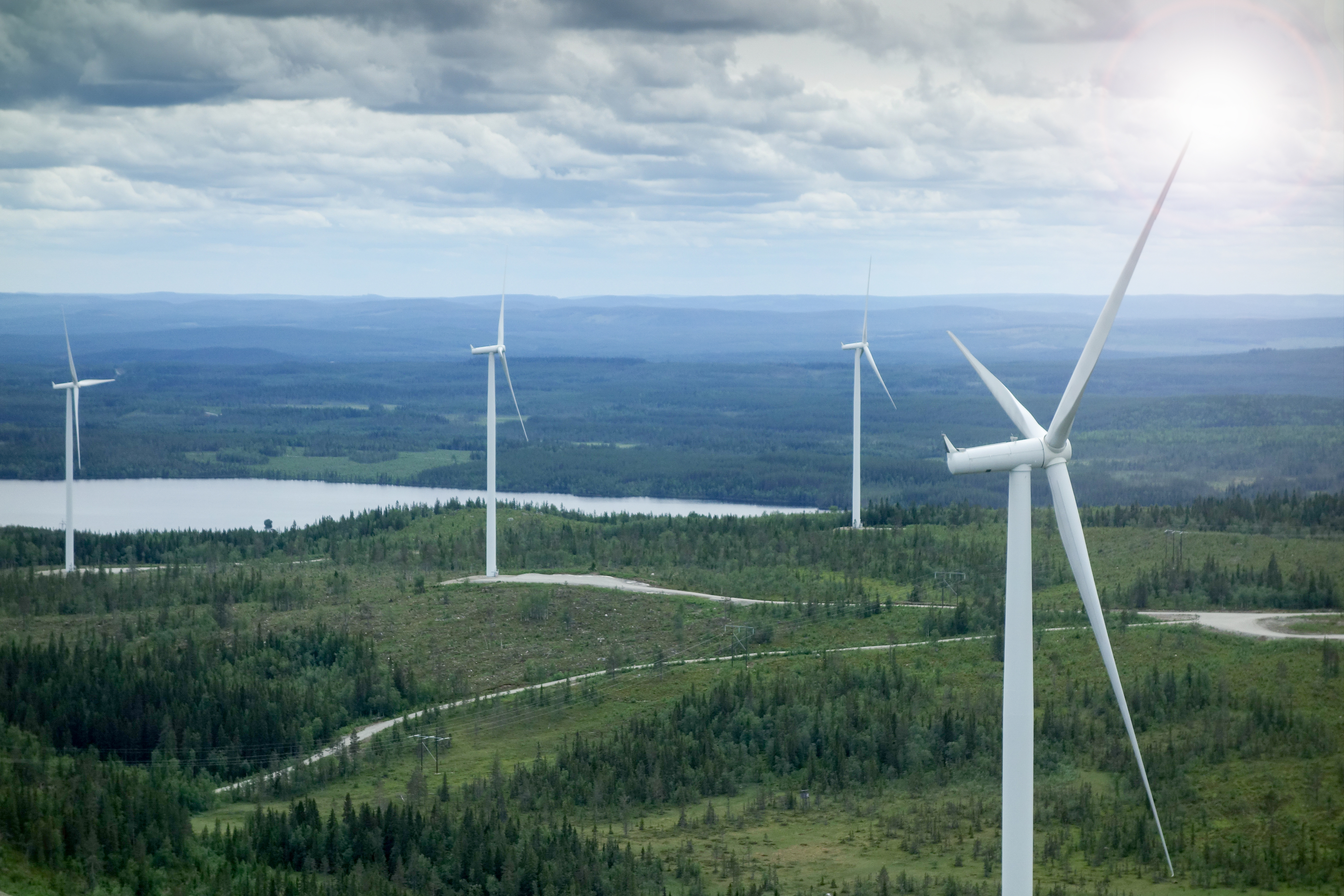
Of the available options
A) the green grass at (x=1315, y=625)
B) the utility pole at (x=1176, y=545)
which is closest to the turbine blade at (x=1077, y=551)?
the green grass at (x=1315, y=625)

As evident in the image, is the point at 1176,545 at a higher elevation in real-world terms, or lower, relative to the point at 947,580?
higher

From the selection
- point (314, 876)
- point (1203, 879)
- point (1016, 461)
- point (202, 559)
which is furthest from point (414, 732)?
point (202, 559)

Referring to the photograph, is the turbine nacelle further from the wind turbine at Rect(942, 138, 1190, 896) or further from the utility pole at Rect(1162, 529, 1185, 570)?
the utility pole at Rect(1162, 529, 1185, 570)

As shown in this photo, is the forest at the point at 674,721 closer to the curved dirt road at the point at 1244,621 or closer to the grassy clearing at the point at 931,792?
the grassy clearing at the point at 931,792

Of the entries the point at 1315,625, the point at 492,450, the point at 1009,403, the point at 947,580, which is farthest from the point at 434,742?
the point at 1009,403

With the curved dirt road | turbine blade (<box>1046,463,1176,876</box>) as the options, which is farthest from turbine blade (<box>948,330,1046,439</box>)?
the curved dirt road

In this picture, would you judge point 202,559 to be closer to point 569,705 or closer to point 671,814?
point 569,705

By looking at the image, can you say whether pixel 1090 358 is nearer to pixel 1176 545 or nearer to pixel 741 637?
pixel 741 637
